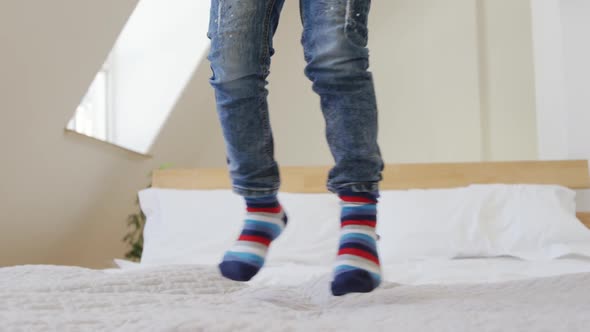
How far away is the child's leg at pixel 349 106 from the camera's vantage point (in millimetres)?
996

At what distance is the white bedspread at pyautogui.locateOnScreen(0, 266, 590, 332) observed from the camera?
0.75 metres

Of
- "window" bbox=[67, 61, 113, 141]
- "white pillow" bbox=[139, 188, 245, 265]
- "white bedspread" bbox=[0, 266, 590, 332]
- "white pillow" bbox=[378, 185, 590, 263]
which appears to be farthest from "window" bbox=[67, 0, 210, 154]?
"white bedspread" bbox=[0, 266, 590, 332]

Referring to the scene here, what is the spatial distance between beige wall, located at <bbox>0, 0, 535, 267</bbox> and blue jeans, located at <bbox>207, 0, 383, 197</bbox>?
5.87 ft

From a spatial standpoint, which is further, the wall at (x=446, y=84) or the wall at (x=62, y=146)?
the wall at (x=446, y=84)

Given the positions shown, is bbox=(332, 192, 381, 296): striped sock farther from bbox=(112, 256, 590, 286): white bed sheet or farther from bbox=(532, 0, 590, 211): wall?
bbox=(532, 0, 590, 211): wall

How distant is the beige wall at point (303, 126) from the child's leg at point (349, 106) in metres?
1.86

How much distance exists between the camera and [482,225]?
2.50m

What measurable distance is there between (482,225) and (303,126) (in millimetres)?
1614

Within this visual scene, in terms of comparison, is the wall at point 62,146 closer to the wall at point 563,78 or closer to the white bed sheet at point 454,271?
the white bed sheet at point 454,271

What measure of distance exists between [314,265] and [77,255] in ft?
4.93

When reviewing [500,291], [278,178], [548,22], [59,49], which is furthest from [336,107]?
[548,22]

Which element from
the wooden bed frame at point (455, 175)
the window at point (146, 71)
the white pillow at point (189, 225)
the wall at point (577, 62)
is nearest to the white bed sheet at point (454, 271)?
the white pillow at point (189, 225)

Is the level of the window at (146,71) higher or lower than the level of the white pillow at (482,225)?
higher

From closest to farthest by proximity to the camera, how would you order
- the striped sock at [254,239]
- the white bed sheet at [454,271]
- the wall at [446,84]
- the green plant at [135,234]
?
the striped sock at [254,239]
the white bed sheet at [454,271]
the green plant at [135,234]
the wall at [446,84]
